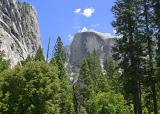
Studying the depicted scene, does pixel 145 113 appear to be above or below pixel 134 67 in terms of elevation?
below

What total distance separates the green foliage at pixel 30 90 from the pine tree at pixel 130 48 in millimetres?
10748

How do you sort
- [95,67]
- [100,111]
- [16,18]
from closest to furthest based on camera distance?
1. [100,111]
2. [95,67]
3. [16,18]

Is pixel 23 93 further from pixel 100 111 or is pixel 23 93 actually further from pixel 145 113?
pixel 145 113

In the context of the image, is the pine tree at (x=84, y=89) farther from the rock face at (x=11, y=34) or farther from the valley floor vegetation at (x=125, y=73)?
the rock face at (x=11, y=34)

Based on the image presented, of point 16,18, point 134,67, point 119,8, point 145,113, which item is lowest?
point 145,113

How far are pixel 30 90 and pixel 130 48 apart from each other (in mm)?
13551

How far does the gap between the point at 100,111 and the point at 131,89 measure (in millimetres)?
33698

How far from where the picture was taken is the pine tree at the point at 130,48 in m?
45.2

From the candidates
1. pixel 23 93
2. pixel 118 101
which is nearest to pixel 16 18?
pixel 118 101

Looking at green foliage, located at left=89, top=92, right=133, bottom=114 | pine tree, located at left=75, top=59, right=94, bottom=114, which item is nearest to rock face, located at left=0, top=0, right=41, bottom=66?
pine tree, located at left=75, top=59, right=94, bottom=114

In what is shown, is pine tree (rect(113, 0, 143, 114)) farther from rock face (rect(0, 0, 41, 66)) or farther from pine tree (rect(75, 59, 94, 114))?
rock face (rect(0, 0, 41, 66))

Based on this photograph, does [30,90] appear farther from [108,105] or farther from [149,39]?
[108,105]

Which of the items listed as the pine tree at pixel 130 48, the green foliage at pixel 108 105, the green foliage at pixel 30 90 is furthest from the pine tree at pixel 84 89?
the pine tree at pixel 130 48

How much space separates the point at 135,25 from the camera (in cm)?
4609
